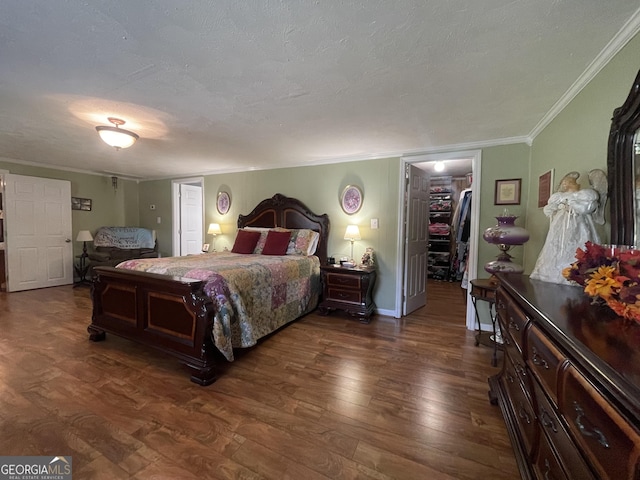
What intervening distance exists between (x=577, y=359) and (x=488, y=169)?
9.29ft

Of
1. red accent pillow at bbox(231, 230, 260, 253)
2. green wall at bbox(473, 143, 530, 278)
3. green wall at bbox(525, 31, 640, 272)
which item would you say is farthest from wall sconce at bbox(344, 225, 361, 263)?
green wall at bbox(525, 31, 640, 272)

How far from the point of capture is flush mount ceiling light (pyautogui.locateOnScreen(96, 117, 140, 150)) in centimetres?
250

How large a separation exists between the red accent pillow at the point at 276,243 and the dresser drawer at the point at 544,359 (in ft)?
9.60

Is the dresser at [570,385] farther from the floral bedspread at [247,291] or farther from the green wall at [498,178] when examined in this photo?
the floral bedspread at [247,291]

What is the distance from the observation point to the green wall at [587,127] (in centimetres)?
138

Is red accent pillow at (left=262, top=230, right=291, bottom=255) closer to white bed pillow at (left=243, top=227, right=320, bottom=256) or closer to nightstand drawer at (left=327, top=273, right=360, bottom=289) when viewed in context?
white bed pillow at (left=243, top=227, right=320, bottom=256)

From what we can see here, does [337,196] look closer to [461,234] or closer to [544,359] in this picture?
[461,234]

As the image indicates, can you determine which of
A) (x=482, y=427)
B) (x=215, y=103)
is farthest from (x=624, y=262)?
(x=215, y=103)

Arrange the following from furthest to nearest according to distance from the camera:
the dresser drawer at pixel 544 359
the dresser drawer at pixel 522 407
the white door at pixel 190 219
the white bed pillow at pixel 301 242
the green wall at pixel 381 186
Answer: the white door at pixel 190 219, the white bed pillow at pixel 301 242, the green wall at pixel 381 186, the dresser drawer at pixel 522 407, the dresser drawer at pixel 544 359

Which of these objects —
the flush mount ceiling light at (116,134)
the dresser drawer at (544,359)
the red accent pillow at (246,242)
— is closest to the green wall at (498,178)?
the dresser drawer at (544,359)

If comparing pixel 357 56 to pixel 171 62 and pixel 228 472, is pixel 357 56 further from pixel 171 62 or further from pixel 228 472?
pixel 228 472

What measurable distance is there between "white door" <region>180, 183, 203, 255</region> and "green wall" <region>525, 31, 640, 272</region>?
5771 millimetres

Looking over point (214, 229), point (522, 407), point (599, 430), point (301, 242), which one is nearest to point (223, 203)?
point (214, 229)

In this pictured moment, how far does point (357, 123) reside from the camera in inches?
100
